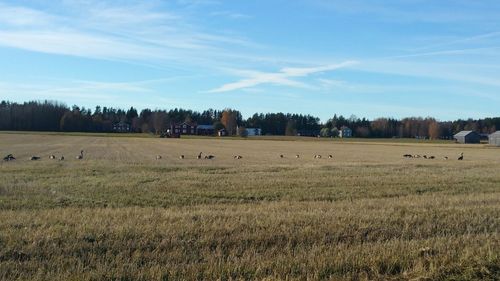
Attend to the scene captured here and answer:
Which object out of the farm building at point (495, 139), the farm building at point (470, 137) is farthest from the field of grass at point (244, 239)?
the farm building at point (470, 137)

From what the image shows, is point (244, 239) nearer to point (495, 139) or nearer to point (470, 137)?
point (495, 139)

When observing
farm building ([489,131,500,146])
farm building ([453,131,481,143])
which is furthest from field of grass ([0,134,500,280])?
farm building ([453,131,481,143])

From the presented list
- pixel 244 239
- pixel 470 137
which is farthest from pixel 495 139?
pixel 244 239

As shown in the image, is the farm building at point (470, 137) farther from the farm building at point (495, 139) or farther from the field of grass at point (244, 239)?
the field of grass at point (244, 239)

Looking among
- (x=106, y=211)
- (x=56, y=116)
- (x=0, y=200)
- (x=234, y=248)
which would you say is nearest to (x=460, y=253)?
(x=234, y=248)

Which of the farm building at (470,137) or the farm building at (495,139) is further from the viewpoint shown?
the farm building at (470,137)

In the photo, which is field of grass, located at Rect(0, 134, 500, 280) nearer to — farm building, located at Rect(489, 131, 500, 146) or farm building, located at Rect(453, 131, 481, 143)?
farm building, located at Rect(489, 131, 500, 146)

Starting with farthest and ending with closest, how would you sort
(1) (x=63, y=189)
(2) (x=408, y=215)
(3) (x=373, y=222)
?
1. (1) (x=63, y=189)
2. (2) (x=408, y=215)
3. (3) (x=373, y=222)

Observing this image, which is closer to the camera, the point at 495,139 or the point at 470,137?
the point at 495,139

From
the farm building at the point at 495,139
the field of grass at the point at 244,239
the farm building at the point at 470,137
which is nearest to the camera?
the field of grass at the point at 244,239

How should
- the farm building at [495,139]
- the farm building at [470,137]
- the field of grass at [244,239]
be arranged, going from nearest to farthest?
the field of grass at [244,239]
the farm building at [495,139]
the farm building at [470,137]

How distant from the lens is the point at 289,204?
15.5 metres

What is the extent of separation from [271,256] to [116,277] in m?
2.50

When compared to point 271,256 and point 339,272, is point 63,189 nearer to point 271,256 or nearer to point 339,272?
point 271,256
